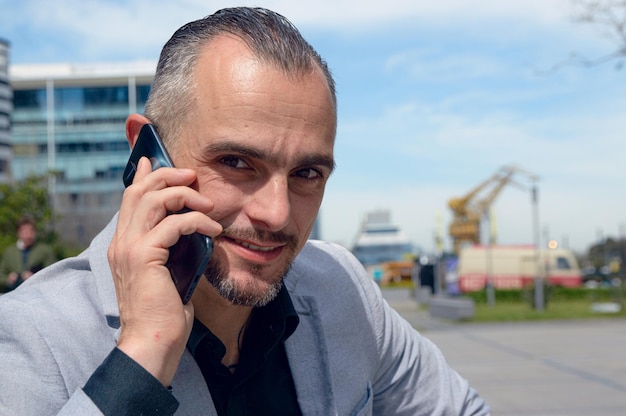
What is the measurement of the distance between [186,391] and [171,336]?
0.85 ft

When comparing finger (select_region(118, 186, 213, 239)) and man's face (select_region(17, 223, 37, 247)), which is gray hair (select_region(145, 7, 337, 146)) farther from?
man's face (select_region(17, 223, 37, 247))

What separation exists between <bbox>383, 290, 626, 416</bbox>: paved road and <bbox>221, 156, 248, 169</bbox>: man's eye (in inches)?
192

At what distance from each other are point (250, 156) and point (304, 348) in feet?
1.76

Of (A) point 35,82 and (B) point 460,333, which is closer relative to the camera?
(B) point 460,333

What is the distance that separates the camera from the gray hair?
1513 millimetres

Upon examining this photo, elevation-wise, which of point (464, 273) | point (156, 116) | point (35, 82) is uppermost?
point (35, 82)

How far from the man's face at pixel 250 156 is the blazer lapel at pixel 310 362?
0.28m

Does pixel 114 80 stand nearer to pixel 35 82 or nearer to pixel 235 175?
pixel 35 82

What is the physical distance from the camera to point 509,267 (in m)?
41.4

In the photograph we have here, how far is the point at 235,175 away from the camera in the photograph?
4.80ft

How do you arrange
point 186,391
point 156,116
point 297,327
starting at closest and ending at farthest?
point 186,391 → point 156,116 → point 297,327

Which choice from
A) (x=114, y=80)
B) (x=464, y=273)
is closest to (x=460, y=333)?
(x=464, y=273)

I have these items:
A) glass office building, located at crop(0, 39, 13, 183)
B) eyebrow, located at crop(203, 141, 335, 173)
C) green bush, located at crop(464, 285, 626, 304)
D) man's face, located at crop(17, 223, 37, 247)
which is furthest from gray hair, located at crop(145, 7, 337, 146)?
glass office building, located at crop(0, 39, 13, 183)

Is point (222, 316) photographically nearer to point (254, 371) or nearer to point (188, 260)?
point (254, 371)
